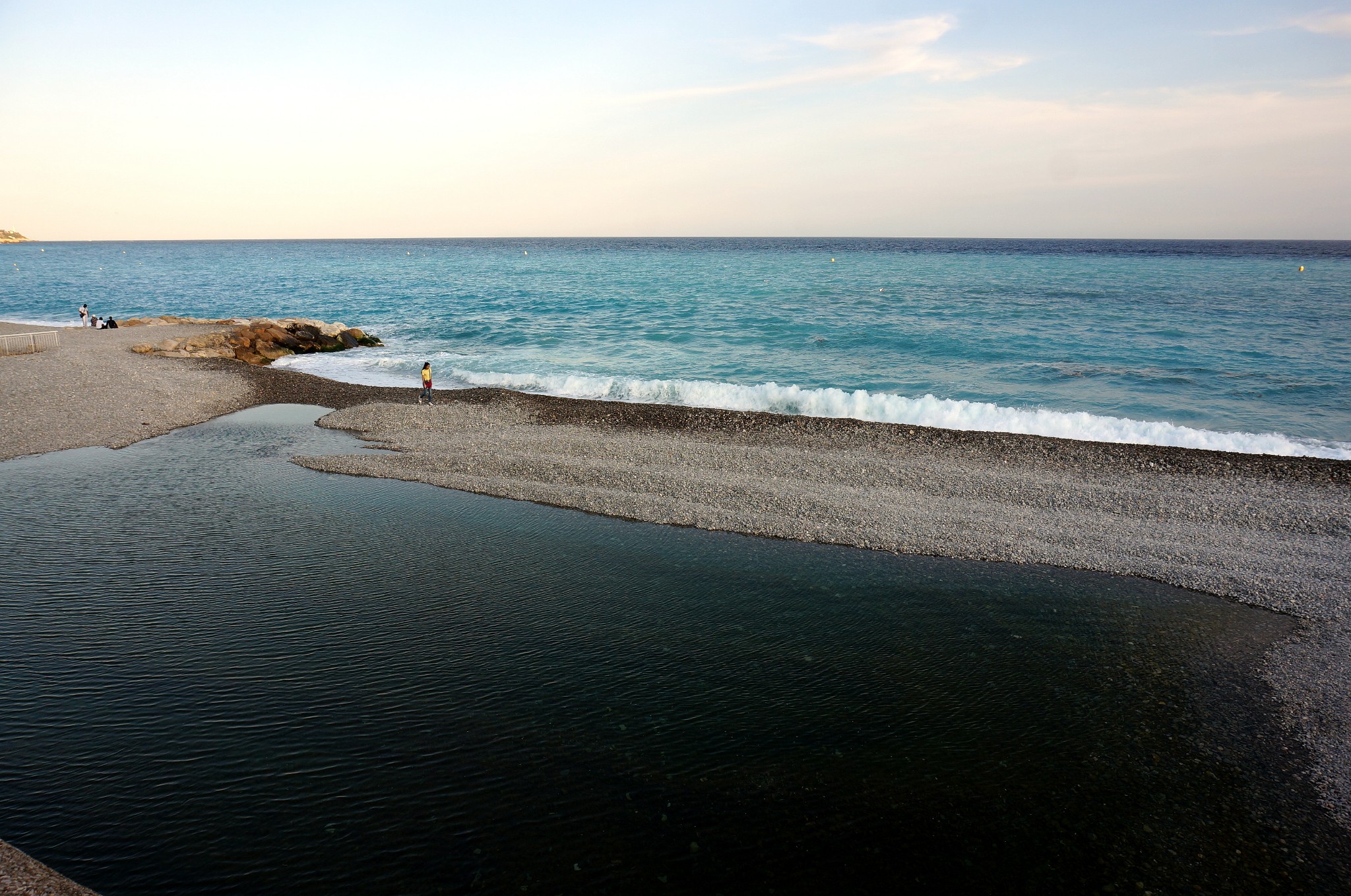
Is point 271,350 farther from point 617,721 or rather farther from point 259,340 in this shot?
point 617,721

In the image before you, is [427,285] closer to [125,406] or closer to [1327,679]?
[125,406]

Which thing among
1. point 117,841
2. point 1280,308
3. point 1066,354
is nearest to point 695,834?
point 117,841

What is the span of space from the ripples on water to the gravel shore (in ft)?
2.81

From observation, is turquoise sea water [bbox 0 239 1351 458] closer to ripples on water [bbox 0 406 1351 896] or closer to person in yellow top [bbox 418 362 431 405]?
person in yellow top [bbox 418 362 431 405]

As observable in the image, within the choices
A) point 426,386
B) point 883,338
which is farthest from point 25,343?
point 883,338

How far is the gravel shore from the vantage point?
1302 centimetres

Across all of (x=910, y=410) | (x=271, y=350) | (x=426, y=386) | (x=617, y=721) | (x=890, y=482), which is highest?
(x=271, y=350)

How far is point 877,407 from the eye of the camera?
26594mm

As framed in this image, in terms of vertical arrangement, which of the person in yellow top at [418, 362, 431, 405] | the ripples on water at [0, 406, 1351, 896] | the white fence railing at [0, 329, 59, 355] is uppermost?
the white fence railing at [0, 329, 59, 355]

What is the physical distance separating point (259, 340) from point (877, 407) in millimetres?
33758

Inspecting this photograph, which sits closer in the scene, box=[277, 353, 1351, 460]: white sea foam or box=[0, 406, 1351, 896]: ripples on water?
box=[0, 406, 1351, 896]: ripples on water

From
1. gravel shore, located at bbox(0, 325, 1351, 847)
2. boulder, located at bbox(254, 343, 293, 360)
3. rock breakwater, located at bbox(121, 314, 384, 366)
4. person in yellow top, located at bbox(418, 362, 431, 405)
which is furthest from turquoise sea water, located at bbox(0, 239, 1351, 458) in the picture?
person in yellow top, located at bbox(418, 362, 431, 405)

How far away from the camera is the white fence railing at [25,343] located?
33094 mm

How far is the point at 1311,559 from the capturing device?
45.6 feet
